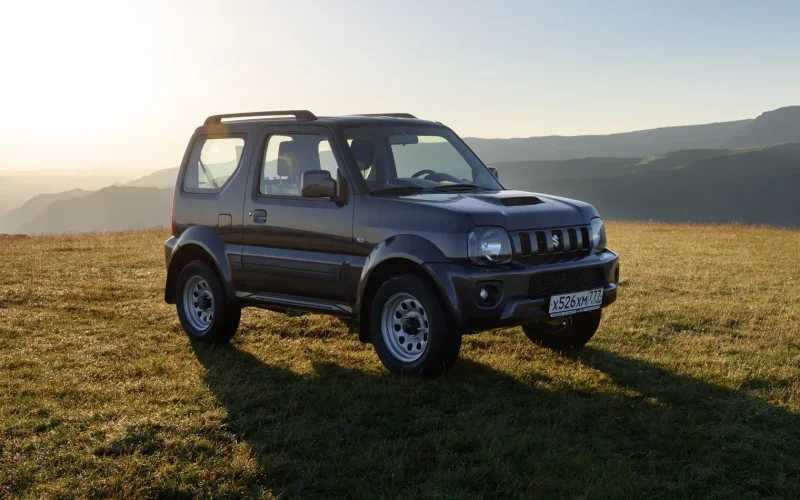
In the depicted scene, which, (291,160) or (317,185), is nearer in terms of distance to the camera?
(317,185)

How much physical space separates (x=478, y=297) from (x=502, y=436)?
1.17 meters

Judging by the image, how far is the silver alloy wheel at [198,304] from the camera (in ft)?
25.5

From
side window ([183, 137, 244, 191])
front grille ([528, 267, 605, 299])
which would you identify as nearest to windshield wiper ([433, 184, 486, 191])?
front grille ([528, 267, 605, 299])

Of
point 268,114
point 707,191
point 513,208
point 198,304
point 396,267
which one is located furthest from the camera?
point 707,191

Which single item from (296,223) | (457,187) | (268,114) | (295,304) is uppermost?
(268,114)

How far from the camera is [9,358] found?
721cm

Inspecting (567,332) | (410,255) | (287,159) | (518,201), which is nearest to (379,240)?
(410,255)

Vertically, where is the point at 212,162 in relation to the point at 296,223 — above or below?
above

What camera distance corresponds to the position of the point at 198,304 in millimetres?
7887

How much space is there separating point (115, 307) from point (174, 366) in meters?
3.83

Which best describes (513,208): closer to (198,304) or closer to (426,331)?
(426,331)

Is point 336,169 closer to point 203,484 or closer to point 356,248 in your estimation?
point 356,248

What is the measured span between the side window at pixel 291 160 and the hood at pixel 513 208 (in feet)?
2.98

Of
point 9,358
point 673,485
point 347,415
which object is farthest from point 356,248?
point 9,358
